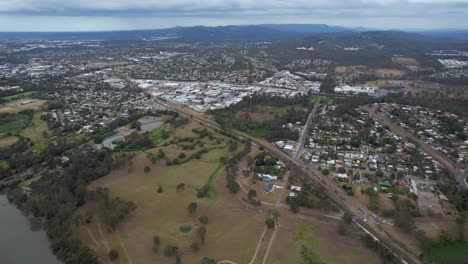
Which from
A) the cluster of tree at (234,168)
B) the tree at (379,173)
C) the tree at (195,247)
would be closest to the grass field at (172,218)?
the tree at (195,247)

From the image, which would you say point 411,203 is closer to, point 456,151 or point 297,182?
point 297,182

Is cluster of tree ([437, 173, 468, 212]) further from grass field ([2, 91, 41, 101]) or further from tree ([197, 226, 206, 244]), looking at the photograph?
grass field ([2, 91, 41, 101])

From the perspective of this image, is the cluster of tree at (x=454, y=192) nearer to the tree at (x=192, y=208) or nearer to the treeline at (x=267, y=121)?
the treeline at (x=267, y=121)

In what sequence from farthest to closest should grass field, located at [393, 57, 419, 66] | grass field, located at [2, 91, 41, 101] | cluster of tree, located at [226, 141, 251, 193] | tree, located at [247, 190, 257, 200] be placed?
grass field, located at [393, 57, 419, 66], grass field, located at [2, 91, 41, 101], cluster of tree, located at [226, 141, 251, 193], tree, located at [247, 190, 257, 200]

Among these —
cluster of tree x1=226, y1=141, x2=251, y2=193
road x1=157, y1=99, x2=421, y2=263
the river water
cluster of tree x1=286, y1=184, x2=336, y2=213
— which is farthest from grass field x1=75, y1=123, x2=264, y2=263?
road x1=157, y1=99, x2=421, y2=263

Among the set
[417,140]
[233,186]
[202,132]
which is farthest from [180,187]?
[417,140]

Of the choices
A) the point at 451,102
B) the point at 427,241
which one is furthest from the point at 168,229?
the point at 451,102

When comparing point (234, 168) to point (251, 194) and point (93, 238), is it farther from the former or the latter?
point (93, 238)
